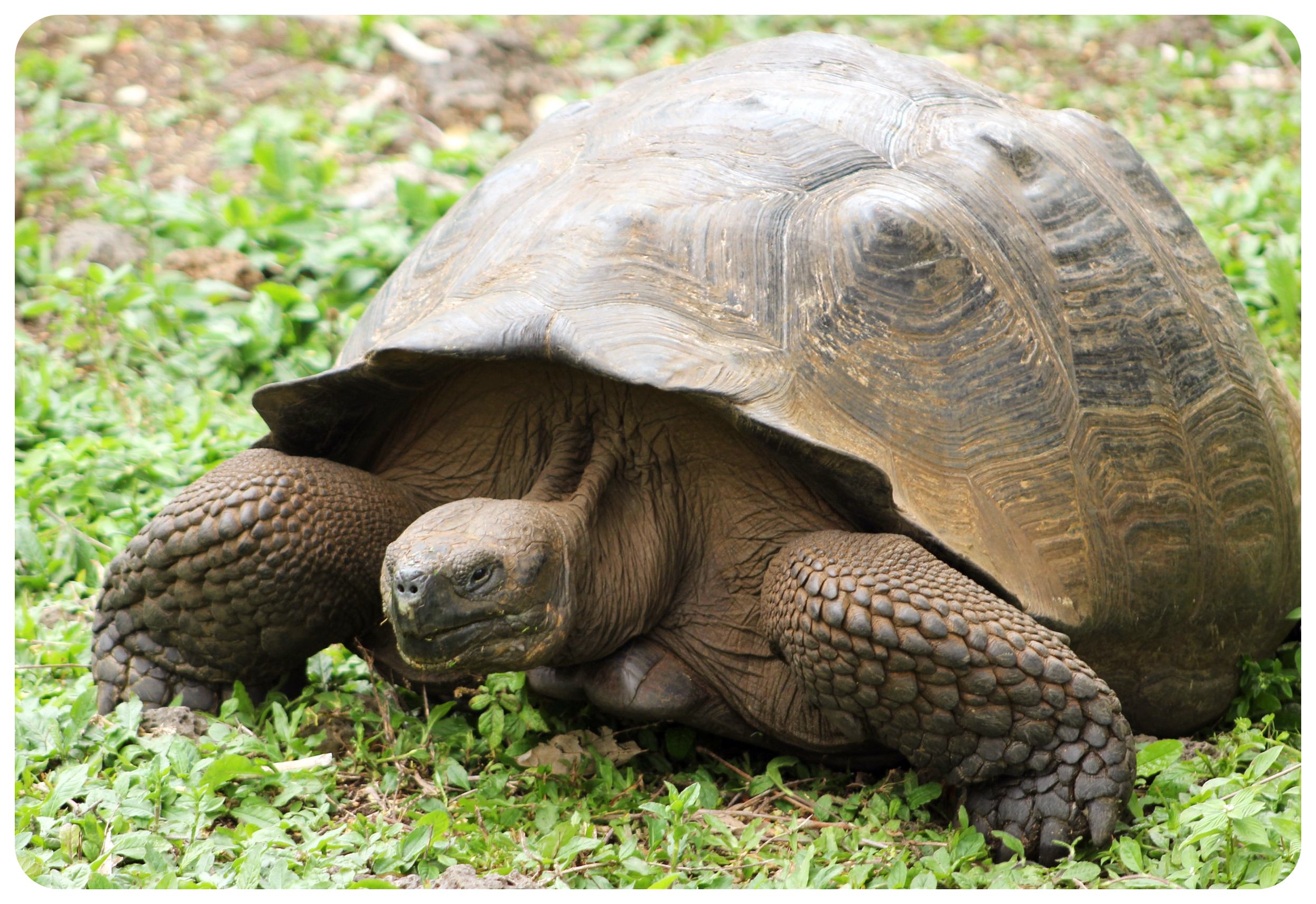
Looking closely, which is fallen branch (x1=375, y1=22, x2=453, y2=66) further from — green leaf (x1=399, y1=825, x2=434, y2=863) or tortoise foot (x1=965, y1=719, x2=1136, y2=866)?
tortoise foot (x1=965, y1=719, x2=1136, y2=866)

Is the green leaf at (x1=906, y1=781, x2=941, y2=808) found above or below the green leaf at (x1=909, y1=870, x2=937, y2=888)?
below

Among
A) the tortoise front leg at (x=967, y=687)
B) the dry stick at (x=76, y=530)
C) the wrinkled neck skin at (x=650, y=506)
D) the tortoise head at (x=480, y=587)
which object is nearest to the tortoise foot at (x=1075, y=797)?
the tortoise front leg at (x=967, y=687)

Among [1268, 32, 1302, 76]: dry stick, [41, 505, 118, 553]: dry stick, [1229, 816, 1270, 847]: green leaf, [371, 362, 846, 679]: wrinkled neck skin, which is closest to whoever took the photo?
[1229, 816, 1270, 847]: green leaf

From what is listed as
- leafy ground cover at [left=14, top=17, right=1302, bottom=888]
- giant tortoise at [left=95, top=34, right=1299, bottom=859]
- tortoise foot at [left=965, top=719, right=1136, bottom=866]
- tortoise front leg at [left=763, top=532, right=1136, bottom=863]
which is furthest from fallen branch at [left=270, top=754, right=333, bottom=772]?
tortoise foot at [left=965, top=719, right=1136, bottom=866]

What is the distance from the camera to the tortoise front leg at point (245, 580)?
342 cm

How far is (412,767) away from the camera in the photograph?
11.1ft

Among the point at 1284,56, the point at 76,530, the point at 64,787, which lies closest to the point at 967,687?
the point at 64,787

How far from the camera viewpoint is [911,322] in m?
3.26

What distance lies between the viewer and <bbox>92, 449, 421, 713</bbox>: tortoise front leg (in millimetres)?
3418

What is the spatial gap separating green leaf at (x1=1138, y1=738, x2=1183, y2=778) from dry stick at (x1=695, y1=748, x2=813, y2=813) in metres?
0.82

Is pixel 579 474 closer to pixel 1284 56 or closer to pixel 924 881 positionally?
pixel 924 881

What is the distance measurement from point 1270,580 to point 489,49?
5667mm

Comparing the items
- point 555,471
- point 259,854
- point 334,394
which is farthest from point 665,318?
point 259,854

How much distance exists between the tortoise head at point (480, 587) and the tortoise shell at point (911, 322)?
0.40 m
